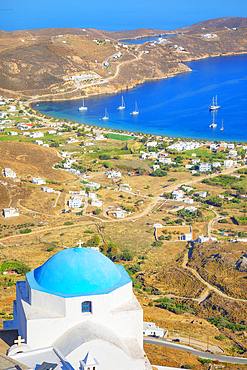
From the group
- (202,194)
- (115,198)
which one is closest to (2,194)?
(115,198)

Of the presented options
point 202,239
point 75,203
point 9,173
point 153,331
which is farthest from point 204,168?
point 153,331

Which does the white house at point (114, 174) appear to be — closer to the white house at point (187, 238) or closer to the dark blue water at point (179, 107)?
the white house at point (187, 238)

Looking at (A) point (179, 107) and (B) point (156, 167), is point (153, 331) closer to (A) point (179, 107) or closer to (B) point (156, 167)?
(B) point (156, 167)

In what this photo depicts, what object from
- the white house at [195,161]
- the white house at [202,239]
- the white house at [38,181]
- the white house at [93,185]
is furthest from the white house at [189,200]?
the white house at [38,181]

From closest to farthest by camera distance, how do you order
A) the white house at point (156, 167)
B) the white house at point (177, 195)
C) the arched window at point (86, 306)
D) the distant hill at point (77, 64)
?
the arched window at point (86, 306) → the white house at point (177, 195) → the white house at point (156, 167) → the distant hill at point (77, 64)

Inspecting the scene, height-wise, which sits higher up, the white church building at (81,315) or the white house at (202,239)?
the white church building at (81,315)

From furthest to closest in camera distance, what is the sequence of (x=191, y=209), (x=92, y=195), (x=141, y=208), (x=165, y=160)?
1. (x=165, y=160)
2. (x=92, y=195)
3. (x=141, y=208)
4. (x=191, y=209)

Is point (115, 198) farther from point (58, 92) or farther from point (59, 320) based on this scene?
point (58, 92)
